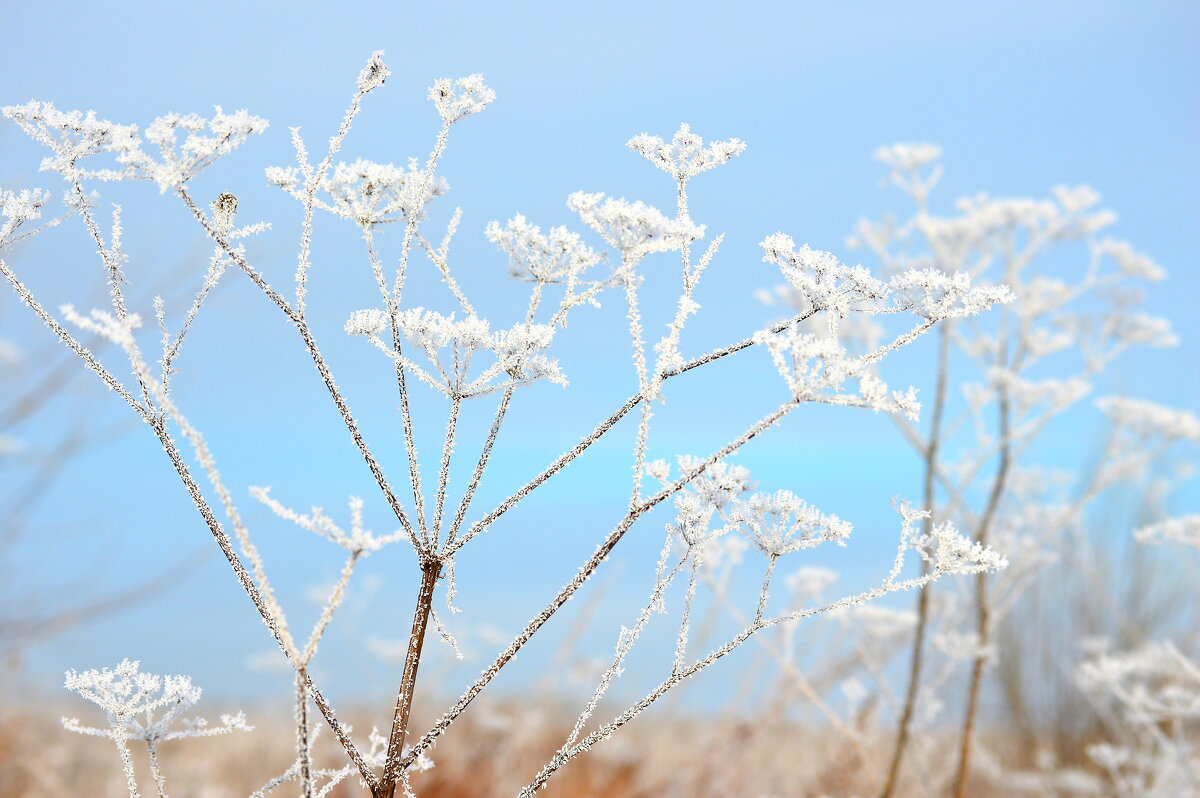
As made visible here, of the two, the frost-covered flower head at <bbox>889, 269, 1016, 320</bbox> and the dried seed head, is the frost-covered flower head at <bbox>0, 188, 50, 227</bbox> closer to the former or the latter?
the dried seed head

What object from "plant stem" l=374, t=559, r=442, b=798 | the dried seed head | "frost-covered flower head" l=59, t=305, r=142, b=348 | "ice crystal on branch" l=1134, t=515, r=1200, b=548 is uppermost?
"ice crystal on branch" l=1134, t=515, r=1200, b=548

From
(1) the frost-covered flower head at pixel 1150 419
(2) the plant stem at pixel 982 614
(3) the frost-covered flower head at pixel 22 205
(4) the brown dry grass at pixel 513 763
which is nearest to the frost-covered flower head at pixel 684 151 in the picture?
(3) the frost-covered flower head at pixel 22 205

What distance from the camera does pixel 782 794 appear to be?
589 cm

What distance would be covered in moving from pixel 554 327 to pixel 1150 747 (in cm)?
674

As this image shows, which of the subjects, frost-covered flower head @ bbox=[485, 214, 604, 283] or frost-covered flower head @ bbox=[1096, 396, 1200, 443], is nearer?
frost-covered flower head @ bbox=[485, 214, 604, 283]

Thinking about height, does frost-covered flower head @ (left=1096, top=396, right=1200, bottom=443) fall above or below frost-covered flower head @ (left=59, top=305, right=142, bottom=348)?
above

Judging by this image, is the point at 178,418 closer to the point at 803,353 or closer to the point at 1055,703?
the point at 803,353

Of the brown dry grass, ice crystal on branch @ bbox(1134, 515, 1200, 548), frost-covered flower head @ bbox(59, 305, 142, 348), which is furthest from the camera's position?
the brown dry grass

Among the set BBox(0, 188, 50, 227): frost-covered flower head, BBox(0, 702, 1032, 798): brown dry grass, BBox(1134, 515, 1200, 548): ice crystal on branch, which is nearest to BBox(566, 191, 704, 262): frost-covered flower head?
BBox(0, 188, 50, 227): frost-covered flower head

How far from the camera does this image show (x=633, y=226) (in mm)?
1313

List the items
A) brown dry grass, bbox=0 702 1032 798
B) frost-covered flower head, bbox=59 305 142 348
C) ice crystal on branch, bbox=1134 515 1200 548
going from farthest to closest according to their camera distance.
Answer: brown dry grass, bbox=0 702 1032 798 → ice crystal on branch, bbox=1134 515 1200 548 → frost-covered flower head, bbox=59 305 142 348

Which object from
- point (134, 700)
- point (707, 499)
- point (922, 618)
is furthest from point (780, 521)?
point (922, 618)

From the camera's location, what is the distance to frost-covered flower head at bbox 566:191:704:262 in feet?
4.23

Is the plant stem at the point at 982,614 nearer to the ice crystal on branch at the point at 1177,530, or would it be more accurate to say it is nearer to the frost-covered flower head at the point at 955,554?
the ice crystal on branch at the point at 1177,530
